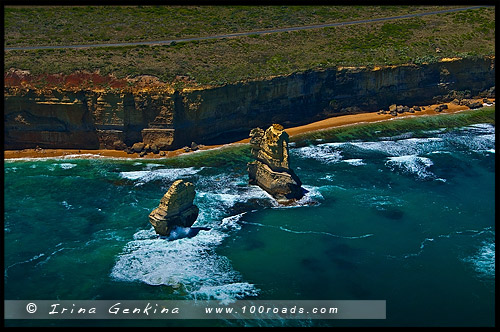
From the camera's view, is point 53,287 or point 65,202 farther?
point 65,202

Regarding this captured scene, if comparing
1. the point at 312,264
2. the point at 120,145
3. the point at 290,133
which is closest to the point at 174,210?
the point at 312,264

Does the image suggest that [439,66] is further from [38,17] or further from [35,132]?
[38,17]

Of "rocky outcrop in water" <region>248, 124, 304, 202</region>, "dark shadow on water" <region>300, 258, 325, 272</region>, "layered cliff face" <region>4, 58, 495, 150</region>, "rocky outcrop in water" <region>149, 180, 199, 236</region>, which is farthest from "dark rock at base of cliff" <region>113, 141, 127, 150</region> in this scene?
"dark shadow on water" <region>300, 258, 325, 272</region>

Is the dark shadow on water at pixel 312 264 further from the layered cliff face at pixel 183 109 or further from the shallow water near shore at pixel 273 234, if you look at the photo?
the layered cliff face at pixel 183 109

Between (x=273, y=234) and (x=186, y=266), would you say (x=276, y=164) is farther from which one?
(x=186, y=266)

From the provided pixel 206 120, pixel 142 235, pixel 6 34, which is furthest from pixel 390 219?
pixel 6 34

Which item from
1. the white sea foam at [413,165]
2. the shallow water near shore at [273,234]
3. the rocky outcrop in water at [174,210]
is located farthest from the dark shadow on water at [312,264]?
the white sea foam at [413,165]
